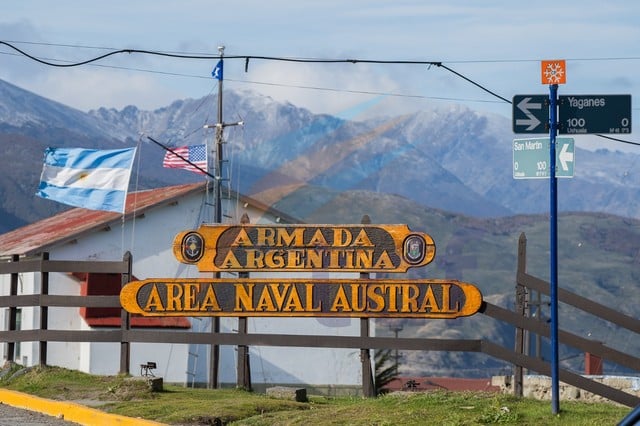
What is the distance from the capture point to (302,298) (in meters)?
20.4

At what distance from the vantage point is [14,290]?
74.9 ft

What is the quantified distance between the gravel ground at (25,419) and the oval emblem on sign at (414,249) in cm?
591

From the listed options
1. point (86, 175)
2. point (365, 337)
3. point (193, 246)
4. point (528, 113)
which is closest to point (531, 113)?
point (528, 113)

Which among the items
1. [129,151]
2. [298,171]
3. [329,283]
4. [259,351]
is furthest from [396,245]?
[298,171]

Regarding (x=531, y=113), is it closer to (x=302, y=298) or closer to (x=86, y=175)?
(x=302, y=298)

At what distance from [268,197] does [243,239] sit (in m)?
41.5

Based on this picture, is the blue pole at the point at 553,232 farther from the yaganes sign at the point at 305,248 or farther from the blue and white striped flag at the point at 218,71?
the blue and white striped flag at the point at 218,71

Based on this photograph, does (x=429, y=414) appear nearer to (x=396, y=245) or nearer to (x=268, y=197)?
(x=396, y=245)

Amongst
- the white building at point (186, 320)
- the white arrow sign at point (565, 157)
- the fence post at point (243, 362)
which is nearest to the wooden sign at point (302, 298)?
the fence post at point (243, 362)

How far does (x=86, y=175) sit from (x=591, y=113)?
15235mm

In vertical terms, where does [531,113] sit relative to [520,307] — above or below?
above

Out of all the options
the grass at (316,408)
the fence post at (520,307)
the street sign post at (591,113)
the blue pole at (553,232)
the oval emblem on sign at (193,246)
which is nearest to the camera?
the grass at (316,408)

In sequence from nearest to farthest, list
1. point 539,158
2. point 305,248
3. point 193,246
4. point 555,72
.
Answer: point 555,72, point 539,158, point 305,248, point 193,246

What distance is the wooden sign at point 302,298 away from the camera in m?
20.0
